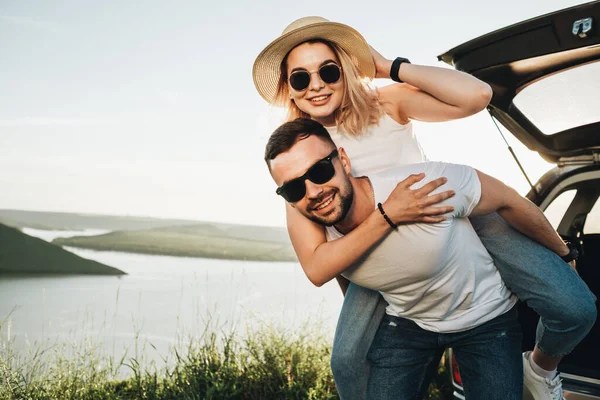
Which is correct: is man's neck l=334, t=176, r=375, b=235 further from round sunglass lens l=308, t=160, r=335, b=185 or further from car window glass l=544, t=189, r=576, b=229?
car window glass l=544, t=189, r=576, b=229

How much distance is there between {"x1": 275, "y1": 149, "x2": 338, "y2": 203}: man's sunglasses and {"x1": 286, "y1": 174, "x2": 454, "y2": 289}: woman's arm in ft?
0.68

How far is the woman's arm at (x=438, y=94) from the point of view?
2.45 metres

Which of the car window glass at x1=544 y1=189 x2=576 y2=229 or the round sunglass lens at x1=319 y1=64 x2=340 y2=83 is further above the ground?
the round sunglass lens at x1=319 y1=64 x2=340 y2=83

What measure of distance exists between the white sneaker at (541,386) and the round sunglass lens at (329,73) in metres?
1.54

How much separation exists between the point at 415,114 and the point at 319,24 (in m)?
0.57

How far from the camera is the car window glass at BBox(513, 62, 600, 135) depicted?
3.13 meters

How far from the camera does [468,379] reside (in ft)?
8.20

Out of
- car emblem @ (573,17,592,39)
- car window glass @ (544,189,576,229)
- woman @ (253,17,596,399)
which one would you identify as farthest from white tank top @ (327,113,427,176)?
car window glass @ (544,189,576,229)

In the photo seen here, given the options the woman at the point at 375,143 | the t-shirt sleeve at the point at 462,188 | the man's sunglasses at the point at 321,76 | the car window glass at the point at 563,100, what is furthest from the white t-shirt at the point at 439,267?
the car window glass at the point at 563,100

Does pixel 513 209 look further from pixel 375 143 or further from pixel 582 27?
pixel 582 27

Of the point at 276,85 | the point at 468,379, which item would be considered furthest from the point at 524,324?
the point at 276,85

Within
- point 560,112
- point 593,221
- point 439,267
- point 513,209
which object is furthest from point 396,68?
point 593,221

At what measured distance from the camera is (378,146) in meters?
2.54

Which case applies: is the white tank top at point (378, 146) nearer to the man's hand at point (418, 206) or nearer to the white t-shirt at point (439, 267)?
the white t-shirt at point (439, 267)
